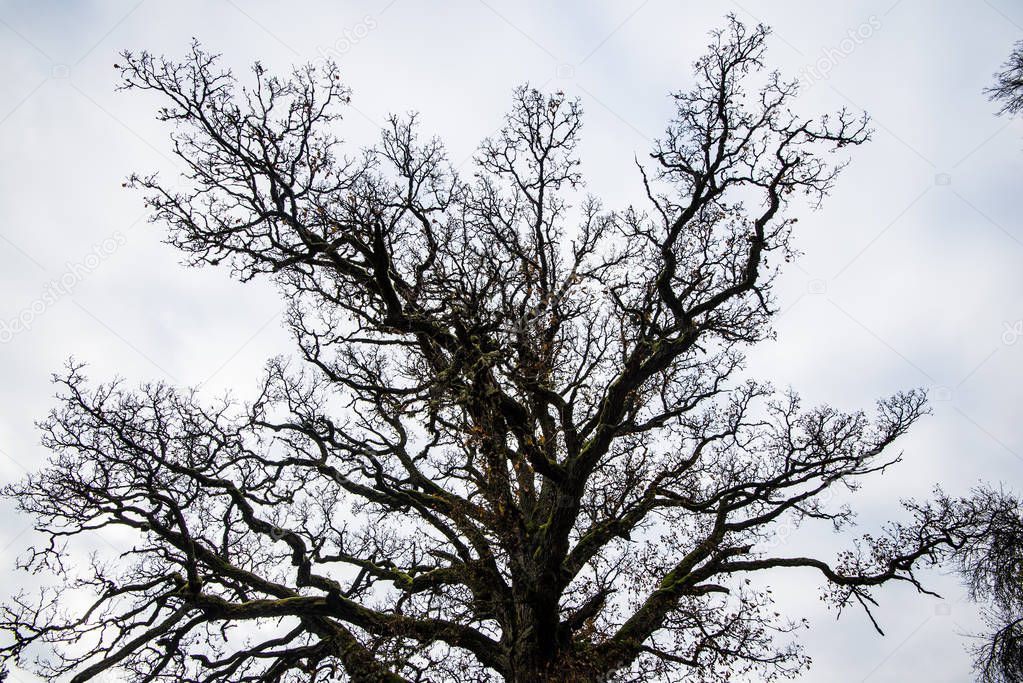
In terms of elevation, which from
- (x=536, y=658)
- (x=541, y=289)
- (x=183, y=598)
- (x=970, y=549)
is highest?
A: (x=541, y=289)

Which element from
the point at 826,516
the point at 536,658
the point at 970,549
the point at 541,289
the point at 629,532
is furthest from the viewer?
the point at 541,289

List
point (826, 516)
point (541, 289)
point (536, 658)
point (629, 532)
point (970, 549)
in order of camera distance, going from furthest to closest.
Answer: point (541, 289), point (826, 516), point (629, 532), point (970, 549), point (536, 658)

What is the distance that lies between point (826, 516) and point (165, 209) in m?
12.2

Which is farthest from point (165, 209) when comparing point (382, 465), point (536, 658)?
point (536, 658)

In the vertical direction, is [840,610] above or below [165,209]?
below

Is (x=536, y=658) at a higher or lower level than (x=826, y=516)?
lower

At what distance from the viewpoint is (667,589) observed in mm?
10742

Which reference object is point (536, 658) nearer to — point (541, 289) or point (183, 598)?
point (183, 598)

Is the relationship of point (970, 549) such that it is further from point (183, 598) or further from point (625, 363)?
point (183, 598)

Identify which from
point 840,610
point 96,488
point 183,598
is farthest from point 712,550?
point 96,488

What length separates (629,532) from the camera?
1093 cm

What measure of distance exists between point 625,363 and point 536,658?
15.1 feet

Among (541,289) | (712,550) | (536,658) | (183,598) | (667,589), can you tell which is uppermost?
(541,289)

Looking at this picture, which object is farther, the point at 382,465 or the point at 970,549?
the point at 382,465
